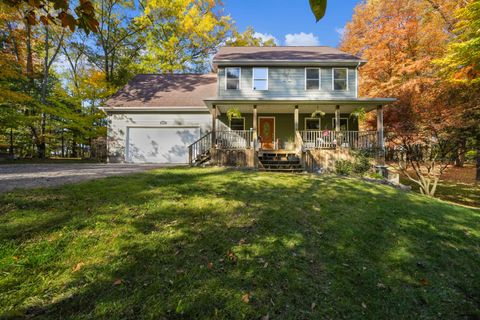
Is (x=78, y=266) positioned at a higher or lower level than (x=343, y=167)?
lower

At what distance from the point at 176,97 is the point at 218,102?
461 cm

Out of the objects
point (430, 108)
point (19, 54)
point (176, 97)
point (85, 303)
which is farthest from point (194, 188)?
point (19, 54)

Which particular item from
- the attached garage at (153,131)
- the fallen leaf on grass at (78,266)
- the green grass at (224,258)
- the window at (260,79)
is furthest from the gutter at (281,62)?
the fallen leaf on grass at (78,266)

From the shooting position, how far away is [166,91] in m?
14.9

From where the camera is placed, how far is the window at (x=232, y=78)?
12.6 m

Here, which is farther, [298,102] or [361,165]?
[298,102]

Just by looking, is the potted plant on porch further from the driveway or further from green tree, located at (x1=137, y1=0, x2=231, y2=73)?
green tree, located at (x1=137, y1=0, x2=231, y2=73)

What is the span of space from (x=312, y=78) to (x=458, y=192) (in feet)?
30.3

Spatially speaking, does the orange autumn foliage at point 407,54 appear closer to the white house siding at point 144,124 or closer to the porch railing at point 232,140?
the porch railing at point 232,140

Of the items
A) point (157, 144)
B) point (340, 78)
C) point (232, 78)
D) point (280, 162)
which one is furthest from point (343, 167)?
point (157, 144)

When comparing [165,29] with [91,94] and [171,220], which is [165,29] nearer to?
[91,94]

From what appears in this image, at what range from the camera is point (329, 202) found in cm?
501

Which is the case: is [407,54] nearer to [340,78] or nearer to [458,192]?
[340,78]

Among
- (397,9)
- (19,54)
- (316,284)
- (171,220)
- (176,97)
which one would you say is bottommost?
(316,284)
